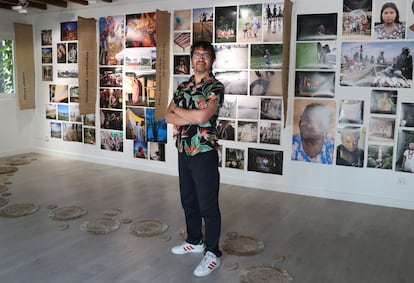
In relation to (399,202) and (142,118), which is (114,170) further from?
(399,202)

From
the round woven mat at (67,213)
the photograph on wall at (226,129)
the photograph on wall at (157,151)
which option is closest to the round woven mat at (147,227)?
the round woven mat at (67,213)

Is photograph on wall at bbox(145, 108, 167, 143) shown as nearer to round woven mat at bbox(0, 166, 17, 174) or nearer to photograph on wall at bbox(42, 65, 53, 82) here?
round woven mat at bbox(0, 166, 17, 174)

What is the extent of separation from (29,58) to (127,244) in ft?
17.5

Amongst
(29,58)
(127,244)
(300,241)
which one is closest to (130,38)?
(29,58)

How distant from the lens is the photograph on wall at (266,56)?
17.3ft

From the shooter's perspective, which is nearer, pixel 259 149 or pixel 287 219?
pixel 287 219

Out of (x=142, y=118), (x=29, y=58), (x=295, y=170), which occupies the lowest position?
(x=295, y=170)

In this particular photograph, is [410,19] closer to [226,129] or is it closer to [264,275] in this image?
[226,129]

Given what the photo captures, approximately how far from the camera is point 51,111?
758 centimetres

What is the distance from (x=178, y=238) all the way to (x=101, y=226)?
82 cm

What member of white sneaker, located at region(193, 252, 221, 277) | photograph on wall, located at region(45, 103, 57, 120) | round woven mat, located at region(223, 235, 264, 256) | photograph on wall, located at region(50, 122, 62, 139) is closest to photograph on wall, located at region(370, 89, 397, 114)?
round woven mat, located at region(223, 235, 264, 256)

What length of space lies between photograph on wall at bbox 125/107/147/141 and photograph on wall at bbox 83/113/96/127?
2.46ft

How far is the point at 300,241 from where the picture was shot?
3.76 meters

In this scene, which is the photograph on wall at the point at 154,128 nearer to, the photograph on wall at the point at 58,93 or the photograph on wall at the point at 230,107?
the photograph on wall at the point at 230,107
